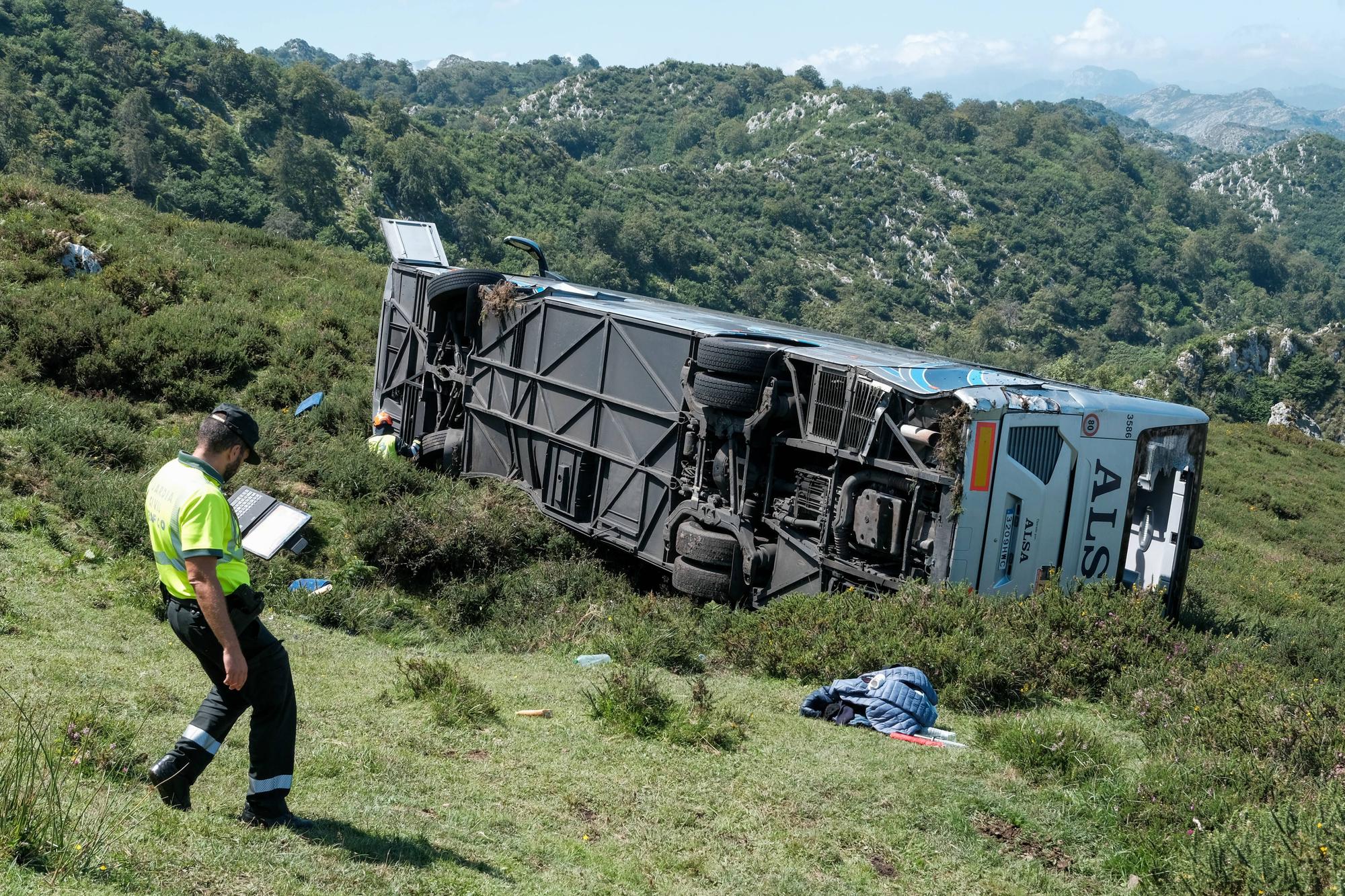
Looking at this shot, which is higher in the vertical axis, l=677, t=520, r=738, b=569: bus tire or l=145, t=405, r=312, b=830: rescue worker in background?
l=145, t=405, r=312, b=830: rescue worker in background

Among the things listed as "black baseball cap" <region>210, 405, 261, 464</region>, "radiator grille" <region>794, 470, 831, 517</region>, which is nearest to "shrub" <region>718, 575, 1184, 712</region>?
"radiator grille" <region>794, 470, 831, 517</region>

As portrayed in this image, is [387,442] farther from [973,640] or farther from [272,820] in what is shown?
[272,820]

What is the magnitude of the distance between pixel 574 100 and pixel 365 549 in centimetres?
14545

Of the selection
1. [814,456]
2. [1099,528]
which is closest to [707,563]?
[814,456]

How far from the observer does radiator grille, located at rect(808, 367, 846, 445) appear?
9.53 metres

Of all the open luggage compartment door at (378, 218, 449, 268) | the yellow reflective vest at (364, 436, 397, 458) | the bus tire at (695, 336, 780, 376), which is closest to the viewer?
the bus tire at (695, 336, 780, 376)

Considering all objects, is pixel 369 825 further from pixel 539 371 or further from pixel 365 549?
pixel 539 371

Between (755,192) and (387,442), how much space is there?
304ft

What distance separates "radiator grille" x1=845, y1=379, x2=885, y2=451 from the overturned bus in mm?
16

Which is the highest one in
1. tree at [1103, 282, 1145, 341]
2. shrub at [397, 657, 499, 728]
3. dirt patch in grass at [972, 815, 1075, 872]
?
tree at [1103, 282, 1145, 341]

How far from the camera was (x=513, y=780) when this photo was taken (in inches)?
221

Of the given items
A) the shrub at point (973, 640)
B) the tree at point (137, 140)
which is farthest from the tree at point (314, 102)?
the shrub at point (973, 640)

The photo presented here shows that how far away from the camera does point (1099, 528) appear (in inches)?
394

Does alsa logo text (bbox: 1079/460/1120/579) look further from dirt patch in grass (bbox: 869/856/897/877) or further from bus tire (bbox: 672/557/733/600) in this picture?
dirt patch in grass (bbox: 869/856/897/877)
